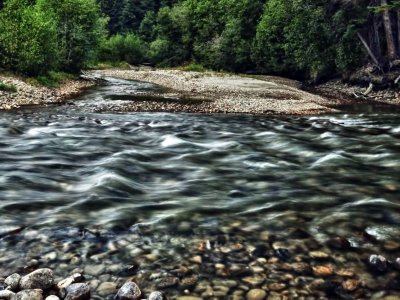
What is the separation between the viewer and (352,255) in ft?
17.9

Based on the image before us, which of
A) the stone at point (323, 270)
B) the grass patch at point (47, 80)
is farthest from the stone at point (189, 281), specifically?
the grass patch at point (47, 80)

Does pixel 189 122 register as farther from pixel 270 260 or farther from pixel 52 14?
pixel 52 14

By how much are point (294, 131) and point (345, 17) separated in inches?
1126

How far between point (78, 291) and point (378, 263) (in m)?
3.64

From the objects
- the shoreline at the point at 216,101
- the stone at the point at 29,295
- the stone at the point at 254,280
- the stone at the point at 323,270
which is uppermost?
the stone at the point at 29,295

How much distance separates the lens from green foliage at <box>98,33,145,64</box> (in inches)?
3346

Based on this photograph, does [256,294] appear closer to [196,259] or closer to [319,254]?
[196,259]

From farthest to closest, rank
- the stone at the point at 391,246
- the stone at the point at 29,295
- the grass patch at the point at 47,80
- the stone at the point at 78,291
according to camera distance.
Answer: the grass patch at the point at 47,80, the stone at the point at 391,246, the stone at the point at 78,291, the stone at the point at 29,295

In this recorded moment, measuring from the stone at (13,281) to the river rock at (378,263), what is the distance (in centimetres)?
420

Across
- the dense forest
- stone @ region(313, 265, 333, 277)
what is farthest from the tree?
stone @ region(313, 265, 333, 277)

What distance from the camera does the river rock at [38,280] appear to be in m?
4.50

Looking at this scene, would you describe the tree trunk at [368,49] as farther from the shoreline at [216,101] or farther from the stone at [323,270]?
the stone at [323,270]

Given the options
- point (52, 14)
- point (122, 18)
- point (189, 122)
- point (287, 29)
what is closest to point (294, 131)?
point (189, 122)

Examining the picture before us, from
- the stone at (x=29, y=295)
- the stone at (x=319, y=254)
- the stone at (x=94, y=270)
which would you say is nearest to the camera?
the stone at (x=29, y=295)
